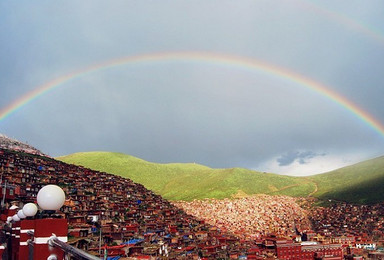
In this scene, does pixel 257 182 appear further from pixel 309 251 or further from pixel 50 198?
pixel 50 198

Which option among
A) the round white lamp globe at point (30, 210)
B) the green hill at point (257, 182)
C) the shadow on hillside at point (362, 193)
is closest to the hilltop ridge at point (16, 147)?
the green hill at point (257, 182)

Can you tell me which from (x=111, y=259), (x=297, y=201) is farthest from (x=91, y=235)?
(x=297, y=201)

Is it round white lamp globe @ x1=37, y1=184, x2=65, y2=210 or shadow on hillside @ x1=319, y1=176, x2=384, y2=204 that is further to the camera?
shadow on hillside @ x1=319, y1=176, x2=384, y2=204

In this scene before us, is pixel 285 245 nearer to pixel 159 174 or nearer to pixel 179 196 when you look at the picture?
pixel 179 196

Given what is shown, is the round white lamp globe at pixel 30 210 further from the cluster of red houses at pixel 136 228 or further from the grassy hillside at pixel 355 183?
the grassy hillside at pixel 355 183

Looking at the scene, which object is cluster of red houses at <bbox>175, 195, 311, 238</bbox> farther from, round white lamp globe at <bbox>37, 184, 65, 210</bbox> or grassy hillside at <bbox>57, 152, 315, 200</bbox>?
round white lamp globe at <bbox>37, 184, 65, 210</bbox>

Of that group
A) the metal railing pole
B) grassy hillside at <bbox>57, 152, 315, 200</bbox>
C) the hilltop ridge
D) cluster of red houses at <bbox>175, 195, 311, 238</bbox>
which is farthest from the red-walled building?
the hilltop ridge

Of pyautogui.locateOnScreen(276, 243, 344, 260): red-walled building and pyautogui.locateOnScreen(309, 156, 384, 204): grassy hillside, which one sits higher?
pyautogui.locateOnScreen(309, 156, 384, 204): grassy hillside
